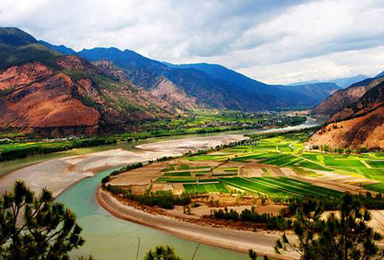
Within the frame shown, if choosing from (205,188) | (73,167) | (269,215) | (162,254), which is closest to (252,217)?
(269,215)

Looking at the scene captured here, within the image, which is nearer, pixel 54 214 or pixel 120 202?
pixel 54 214

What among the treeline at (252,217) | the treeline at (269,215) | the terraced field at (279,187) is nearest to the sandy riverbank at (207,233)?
the treeline at (252,217)

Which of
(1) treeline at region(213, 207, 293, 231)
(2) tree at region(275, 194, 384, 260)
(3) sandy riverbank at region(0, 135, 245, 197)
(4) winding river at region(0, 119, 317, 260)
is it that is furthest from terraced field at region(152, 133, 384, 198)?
(2) tree at region(275, 194, 384, 260)

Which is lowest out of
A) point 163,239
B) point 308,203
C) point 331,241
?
point 163,239

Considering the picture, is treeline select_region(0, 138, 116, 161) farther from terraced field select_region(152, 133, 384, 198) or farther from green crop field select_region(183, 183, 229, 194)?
green crop field select_region(183, 183, 229, 194)

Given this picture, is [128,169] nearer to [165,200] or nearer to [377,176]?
[165,200]

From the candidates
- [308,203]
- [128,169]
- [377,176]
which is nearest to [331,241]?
[308,203]

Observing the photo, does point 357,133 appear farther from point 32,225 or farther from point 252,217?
point 32,225
